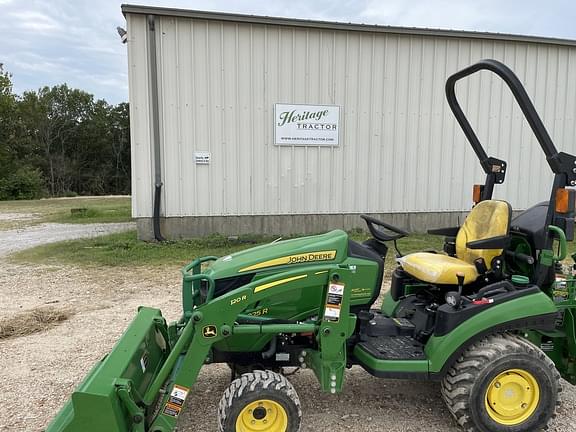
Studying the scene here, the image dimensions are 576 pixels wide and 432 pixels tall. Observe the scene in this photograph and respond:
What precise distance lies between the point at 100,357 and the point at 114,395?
1837 millimetres

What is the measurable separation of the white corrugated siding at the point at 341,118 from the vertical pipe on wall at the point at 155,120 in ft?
0.36

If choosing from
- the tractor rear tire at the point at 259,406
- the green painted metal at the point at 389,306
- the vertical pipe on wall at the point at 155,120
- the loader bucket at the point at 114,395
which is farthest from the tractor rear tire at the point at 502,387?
the vertical pipe on wall at the point at 155,120

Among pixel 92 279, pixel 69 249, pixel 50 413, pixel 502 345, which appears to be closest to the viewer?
pixel 502 345

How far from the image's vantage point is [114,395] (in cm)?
230

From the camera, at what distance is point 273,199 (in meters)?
9.23

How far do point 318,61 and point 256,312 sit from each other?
282 inches

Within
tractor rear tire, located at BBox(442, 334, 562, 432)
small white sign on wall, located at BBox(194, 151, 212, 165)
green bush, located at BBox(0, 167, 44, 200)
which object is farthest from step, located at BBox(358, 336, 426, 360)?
green bush, located at BBox(0, 167, 44, 200)

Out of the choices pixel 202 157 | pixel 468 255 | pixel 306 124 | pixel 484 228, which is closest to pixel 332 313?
pixel 468 255

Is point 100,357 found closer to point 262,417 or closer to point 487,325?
point 262,417

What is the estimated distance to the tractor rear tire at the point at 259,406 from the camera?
8.34 ft

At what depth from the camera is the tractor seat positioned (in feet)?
10.2

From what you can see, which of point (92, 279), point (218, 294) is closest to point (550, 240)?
point (218, 294)

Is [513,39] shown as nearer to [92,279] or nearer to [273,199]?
[273,199]

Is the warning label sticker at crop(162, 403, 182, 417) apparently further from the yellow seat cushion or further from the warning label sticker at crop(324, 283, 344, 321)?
the yellow seat cushion
